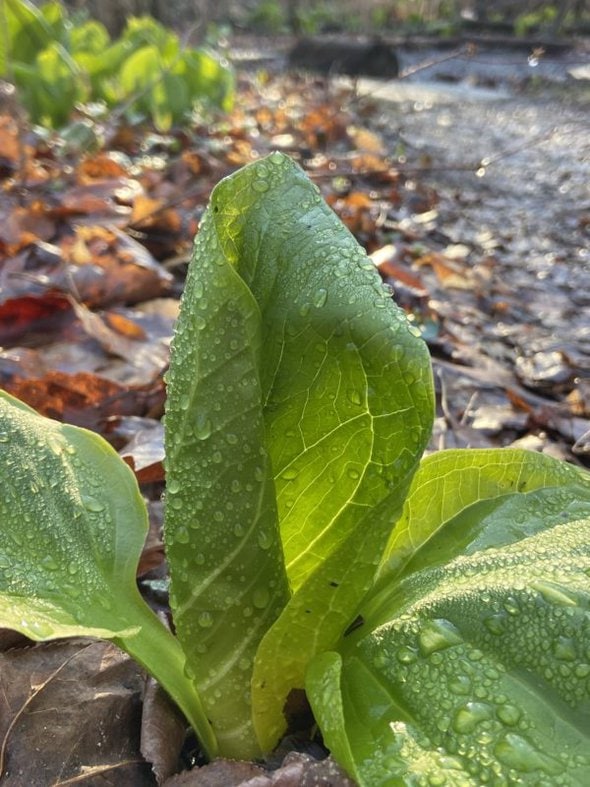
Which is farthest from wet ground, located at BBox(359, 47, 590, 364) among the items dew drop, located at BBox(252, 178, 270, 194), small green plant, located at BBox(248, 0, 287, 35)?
small green plant, located at BBox(248, 0, 287, 35)

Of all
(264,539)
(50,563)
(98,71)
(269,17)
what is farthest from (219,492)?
(269,17)

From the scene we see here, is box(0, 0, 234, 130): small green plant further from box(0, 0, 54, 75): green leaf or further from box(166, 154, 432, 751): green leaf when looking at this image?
box(166, 154, 432, 751): green leaf

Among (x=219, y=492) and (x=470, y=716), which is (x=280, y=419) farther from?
(x=470, y=716)

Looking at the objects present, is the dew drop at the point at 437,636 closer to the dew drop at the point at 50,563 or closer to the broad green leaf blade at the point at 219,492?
the broad green leaf blade at the point at 219,492

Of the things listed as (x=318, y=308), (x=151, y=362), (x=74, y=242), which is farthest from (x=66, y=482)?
(x=74, y=242)

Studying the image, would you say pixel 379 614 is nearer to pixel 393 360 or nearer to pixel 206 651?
pixel 206 651

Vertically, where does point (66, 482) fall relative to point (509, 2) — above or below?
below
